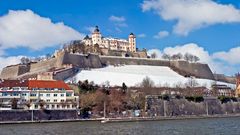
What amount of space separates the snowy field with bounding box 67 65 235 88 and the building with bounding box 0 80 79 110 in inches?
476

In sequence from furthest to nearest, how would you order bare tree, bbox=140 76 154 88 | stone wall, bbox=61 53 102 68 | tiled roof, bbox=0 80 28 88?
stone wall, bbox=61 53 102 68
bare tree, bbox=140 76 154 88
tiled roof, bbox=0 80 28 88

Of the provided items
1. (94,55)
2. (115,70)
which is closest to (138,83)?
(115,70)

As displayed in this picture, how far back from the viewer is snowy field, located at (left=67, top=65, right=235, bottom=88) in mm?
58625

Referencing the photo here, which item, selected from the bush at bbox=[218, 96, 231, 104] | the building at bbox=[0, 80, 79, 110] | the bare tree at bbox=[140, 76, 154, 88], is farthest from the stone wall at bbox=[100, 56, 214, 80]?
the building at bbox=[0, 80, 79, 110]

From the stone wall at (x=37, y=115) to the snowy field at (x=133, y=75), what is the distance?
Result: 1602 cm

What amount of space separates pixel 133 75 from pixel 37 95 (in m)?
23.5

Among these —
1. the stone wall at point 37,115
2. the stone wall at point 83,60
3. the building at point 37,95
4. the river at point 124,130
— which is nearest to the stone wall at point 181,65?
the stone wall at point 83,60

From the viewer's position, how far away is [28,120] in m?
36.3

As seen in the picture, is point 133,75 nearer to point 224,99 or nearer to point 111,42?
point 224,99

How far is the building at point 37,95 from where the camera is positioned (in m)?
39.5

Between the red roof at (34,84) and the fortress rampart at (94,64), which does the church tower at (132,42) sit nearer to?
the fortress rampart at (94,64)

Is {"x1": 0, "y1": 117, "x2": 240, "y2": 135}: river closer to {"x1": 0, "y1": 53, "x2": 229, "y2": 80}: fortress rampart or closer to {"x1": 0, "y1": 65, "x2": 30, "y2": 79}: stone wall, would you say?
{"x1": 0, "y1": 53, "x2": 229, "y2": 80}: fortress rampart

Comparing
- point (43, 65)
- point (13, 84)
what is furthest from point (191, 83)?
point (13, 84)

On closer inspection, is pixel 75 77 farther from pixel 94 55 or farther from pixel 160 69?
pixel 160 69
